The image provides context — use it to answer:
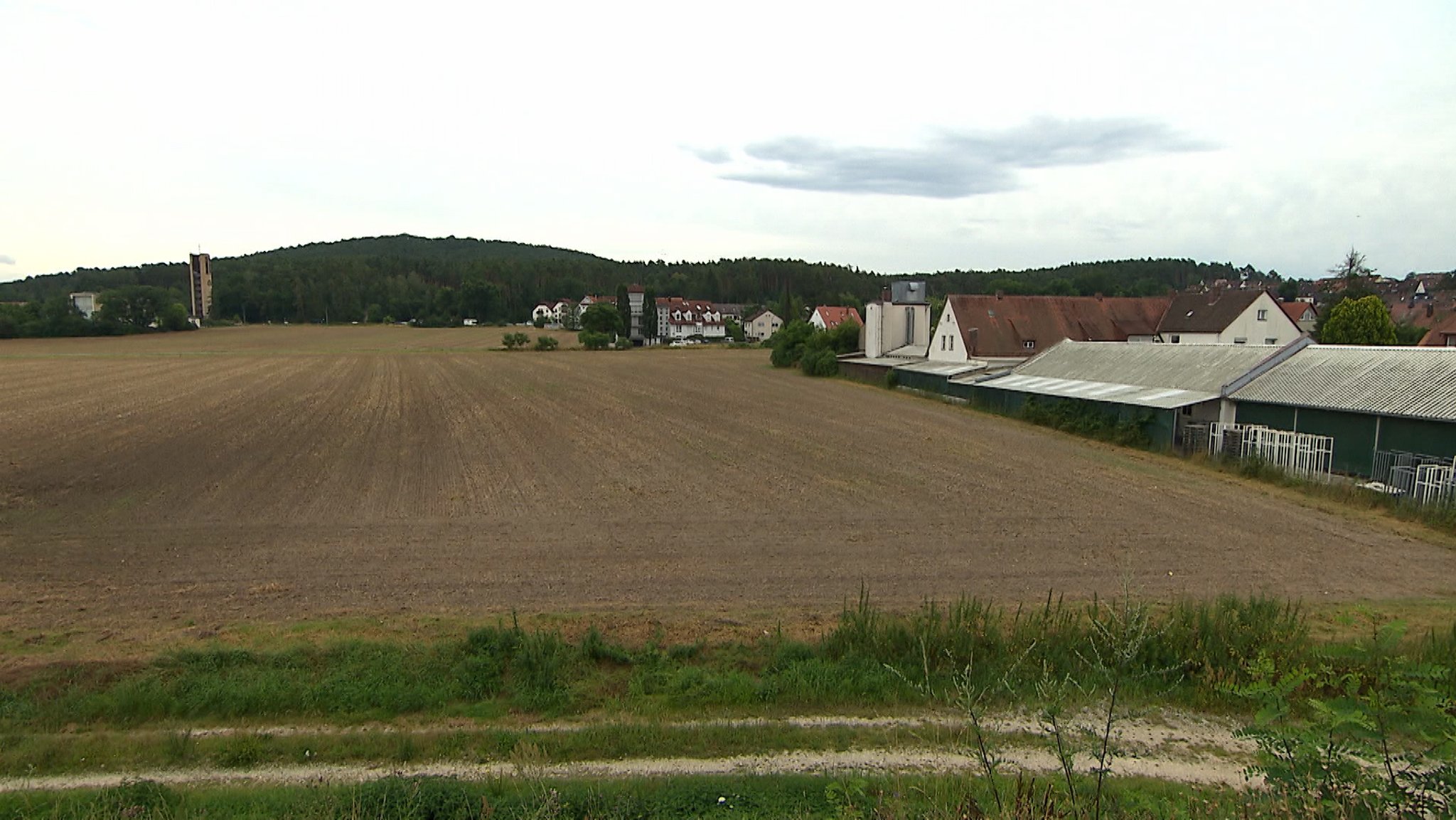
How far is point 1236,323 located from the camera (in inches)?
1932

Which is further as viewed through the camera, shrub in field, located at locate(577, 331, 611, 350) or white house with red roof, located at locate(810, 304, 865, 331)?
white house with red roof, located at locate(810, 304, 865, 331)

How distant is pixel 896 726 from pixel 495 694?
13.6ft

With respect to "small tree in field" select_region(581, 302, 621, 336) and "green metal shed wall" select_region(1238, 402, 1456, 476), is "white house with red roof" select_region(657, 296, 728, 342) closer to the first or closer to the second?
"small tree in field" select_region(581, 302, 621, 336)

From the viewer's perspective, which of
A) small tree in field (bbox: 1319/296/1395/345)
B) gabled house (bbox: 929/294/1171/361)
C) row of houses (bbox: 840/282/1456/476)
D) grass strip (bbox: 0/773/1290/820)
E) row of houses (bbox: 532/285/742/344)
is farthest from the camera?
row of houses (bbox: 532/285/742/344)

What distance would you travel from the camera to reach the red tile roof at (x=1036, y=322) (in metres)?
47.3

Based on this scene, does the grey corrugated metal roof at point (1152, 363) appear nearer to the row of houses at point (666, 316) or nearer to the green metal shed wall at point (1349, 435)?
the green metal shed wall at point (1349, 435)

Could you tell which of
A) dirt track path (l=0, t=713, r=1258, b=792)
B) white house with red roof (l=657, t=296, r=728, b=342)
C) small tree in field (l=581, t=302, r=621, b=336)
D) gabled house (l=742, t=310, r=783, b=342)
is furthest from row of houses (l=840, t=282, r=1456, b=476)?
white house with red roof (l=657, t=296, r=728, b=342)

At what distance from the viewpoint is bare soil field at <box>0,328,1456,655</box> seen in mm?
12164

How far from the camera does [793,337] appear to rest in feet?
219

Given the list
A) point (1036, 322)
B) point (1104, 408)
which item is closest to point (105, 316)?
point (1036, 322)

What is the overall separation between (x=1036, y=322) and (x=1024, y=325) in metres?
1.02

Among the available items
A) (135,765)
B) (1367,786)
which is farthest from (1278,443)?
(135,765)

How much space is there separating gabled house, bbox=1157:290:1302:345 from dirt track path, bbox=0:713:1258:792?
1904 inches

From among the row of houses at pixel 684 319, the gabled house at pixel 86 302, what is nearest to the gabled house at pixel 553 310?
the row of houses at pixel 684 319
